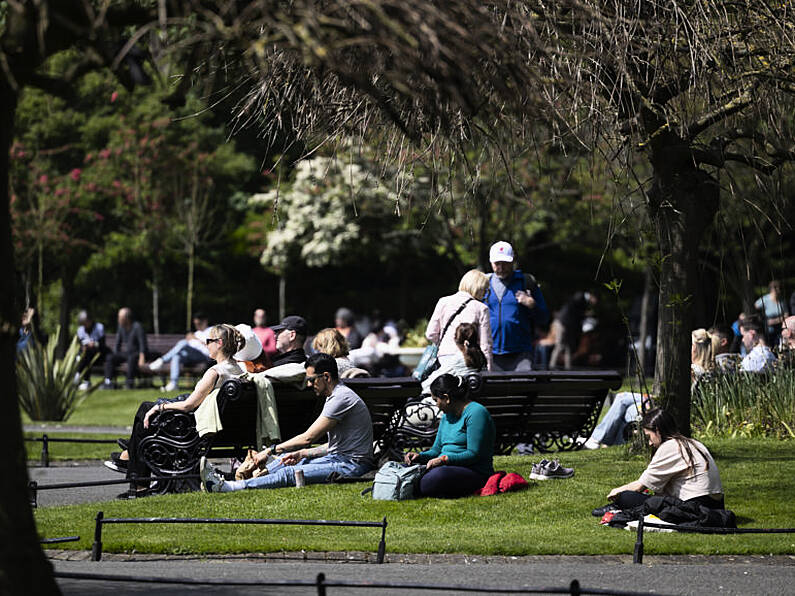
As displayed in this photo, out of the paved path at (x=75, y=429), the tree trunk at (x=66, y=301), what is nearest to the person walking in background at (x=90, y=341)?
the paved path at (x=75, y=429)

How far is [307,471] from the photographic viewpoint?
10.8 meters

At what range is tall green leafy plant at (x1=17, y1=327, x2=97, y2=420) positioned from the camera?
19547 mm

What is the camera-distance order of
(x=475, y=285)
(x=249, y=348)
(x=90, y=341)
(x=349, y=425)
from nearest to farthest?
(x=349, y=425) < (x=249, y=348) < (x=475, y=285) < (x=90, y=341)

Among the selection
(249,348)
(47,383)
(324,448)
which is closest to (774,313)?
(47,383)

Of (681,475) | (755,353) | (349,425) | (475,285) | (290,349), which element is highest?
(475,285)

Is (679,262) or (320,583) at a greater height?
(679,262)

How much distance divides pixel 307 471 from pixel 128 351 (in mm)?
15741

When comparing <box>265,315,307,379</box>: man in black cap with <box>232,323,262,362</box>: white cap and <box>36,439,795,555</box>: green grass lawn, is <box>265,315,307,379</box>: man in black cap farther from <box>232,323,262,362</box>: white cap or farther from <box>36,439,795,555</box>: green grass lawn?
<box>36,439,795,555</box>: green grass lawn

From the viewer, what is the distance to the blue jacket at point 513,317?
13820 mm

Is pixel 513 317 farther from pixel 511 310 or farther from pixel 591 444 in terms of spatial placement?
pixel 591 444

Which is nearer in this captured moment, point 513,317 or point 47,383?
point 513,317

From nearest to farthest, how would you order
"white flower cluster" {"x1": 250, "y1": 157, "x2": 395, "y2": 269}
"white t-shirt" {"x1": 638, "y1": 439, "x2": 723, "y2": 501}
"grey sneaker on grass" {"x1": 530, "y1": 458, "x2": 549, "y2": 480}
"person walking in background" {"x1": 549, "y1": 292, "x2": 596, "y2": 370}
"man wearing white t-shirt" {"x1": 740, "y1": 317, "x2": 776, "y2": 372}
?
"white t-shirt" {"x1": 638, "y1": 439, "x2": 723, "y2": 501}, "grey sneaker on grass" {"x1": 530, "y1": 458, "x2": 549, "y2": 480}, "man wearing white t-shirt" {"x1": 740, "y1": 317, "x2": 776, "y2": 372}, "person walking in background" {"x1": 549, "y1": 292, "x2": 596, "y2": 370}, "white flower cluster" {"x1": 250, "y1": 157, "x2": 395, "y2": 269}

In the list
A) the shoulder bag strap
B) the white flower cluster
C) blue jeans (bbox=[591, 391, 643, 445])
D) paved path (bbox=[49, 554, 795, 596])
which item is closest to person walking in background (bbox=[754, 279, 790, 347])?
blue jeans (bbox=[591, 391, 643, 445])

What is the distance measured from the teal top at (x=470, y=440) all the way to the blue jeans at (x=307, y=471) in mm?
905
